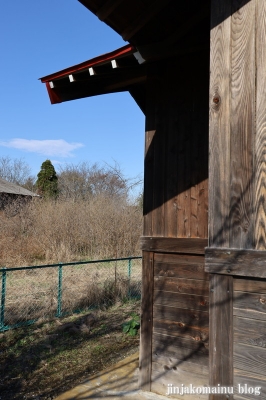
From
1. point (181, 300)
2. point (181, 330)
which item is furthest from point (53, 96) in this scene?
point (181, 330)

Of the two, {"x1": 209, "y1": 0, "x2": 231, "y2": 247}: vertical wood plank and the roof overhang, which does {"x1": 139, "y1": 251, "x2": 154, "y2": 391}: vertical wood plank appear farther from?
the roof overhang

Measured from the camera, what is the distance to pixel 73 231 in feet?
44.8

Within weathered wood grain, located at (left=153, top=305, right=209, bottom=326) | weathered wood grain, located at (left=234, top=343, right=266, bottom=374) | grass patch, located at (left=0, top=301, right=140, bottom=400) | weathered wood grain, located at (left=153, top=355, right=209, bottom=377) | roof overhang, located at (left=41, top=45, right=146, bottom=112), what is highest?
roof overhang, located at (left=41, top=45, right=146, bottom=112)

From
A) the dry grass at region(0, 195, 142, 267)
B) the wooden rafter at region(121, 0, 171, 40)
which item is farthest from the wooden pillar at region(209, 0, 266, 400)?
the dry grass at region(0, 195, 142, 267)

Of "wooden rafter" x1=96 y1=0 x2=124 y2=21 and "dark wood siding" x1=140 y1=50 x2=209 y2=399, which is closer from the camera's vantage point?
"wooden rafter" x1=96 y1=0 x2=124 y2=21

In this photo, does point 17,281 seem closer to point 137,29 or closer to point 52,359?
point 52,359

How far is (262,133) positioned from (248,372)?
1334 millimetres

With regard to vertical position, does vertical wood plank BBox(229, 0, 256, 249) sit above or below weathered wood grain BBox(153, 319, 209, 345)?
above

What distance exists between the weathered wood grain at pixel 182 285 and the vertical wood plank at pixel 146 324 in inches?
3.6

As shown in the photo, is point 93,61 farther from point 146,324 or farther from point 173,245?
point 146,324

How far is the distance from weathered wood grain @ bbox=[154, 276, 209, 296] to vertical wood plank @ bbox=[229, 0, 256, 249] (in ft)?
4.80

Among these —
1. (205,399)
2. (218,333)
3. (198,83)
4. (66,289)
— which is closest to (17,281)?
(66,289)

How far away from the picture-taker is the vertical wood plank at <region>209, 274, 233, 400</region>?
2.01 m

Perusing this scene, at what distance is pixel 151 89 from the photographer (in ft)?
12.6
